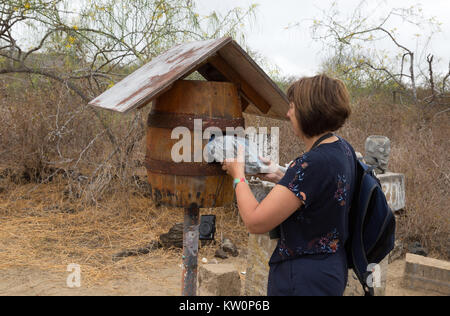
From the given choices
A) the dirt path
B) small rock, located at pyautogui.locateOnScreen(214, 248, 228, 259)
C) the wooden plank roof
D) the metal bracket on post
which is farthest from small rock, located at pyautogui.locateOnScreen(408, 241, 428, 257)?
the metal bracket on post

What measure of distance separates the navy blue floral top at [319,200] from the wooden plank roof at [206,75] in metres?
0.77

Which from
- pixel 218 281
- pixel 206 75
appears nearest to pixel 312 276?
pixel 206 75

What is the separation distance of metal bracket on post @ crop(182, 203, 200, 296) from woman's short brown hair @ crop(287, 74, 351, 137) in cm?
101

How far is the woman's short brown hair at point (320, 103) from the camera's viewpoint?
1.76m

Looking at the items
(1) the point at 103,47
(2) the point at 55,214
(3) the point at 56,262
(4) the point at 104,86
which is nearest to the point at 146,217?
(2) the point at 55,214

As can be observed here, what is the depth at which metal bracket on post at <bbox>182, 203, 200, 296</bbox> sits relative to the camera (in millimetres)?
2555

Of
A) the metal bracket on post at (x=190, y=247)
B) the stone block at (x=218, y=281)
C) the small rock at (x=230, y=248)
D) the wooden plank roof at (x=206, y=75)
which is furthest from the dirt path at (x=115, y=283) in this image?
the wooden plank roof at (x=206, y=75)

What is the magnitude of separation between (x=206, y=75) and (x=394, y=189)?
3.67 meters

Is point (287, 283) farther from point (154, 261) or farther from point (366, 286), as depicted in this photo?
point (154, 261)

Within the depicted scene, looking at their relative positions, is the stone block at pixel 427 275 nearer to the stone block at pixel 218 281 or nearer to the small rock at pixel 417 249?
the small rock at pixel 417 249

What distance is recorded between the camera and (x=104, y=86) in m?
7.02

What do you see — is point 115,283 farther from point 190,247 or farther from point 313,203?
point 313,203

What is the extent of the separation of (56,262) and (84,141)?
9.80 feet

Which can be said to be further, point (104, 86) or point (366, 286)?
point (104, 86)
